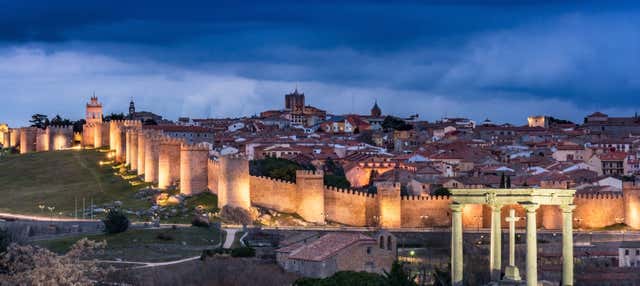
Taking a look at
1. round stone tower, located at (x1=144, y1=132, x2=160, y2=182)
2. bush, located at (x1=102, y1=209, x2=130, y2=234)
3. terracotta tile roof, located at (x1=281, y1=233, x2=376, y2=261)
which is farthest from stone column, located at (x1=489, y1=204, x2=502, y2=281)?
round stone tower, located at (x1=144, y1=132, x2=160, y2=182)

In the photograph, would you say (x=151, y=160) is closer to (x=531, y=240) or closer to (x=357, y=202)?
(x=357, y=202)

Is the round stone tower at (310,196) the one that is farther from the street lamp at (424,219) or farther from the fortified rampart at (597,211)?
the fortified rampart at (597,211)

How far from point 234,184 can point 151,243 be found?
998 cm

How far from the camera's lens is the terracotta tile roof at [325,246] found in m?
52.6

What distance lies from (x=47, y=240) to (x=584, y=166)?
137 feet

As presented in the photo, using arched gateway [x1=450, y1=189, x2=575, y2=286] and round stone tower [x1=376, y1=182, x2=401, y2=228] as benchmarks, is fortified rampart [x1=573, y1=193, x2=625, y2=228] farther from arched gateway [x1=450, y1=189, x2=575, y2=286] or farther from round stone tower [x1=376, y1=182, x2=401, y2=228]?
arched gateway [x1=450, y1=189, x2=575, y2=286]

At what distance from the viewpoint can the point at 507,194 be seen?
38.0m

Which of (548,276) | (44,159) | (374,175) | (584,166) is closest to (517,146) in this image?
(584,166)

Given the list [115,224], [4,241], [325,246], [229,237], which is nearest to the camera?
[4,241]

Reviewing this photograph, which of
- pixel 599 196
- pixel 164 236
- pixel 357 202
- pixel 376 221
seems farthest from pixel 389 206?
pixel 164 236

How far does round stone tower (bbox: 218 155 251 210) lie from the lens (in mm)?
66812

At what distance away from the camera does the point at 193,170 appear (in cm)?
7075

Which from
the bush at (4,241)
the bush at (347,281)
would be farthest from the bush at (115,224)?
the bush at (347,281)

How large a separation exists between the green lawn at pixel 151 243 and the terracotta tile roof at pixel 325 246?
15.4 ft
